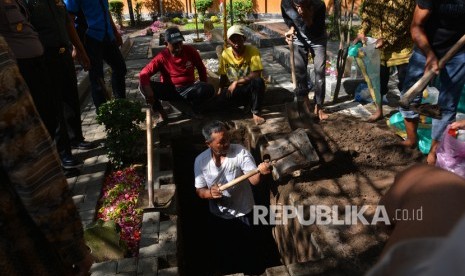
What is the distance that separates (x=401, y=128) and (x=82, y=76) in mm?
6099

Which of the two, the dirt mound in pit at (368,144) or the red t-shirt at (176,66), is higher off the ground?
the red t-shirt at (176,66)

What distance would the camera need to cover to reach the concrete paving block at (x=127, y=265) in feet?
9.69

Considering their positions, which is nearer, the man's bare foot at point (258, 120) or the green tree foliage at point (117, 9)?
the man's bare foot at point (258, 120)

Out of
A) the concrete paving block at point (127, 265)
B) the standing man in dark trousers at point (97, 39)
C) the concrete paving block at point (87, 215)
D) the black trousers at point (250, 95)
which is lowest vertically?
the concrete paving block at point (87, 215)

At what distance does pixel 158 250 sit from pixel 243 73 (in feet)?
10.3

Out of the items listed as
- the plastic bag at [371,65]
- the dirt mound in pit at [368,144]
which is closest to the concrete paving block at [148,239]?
the dirt mound in pit at [368,144]

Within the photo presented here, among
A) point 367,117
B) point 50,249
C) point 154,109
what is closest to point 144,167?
point 154,109

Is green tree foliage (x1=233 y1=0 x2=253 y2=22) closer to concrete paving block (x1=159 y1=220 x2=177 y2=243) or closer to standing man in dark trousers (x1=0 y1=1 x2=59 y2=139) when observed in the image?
standing man in dark trousers (x1=0 y1=1 x2=59 y2=139)

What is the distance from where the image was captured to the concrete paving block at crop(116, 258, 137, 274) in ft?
9.69

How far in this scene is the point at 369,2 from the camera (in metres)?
4.88

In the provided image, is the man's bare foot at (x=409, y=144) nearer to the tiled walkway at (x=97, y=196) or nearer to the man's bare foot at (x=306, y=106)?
the man's bare foot at (x=306, y=106)

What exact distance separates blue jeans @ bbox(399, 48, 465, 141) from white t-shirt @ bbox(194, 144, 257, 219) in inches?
76.3

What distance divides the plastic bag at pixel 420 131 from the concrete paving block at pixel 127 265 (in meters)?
3.34

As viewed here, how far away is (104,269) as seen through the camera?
296 centimetres
